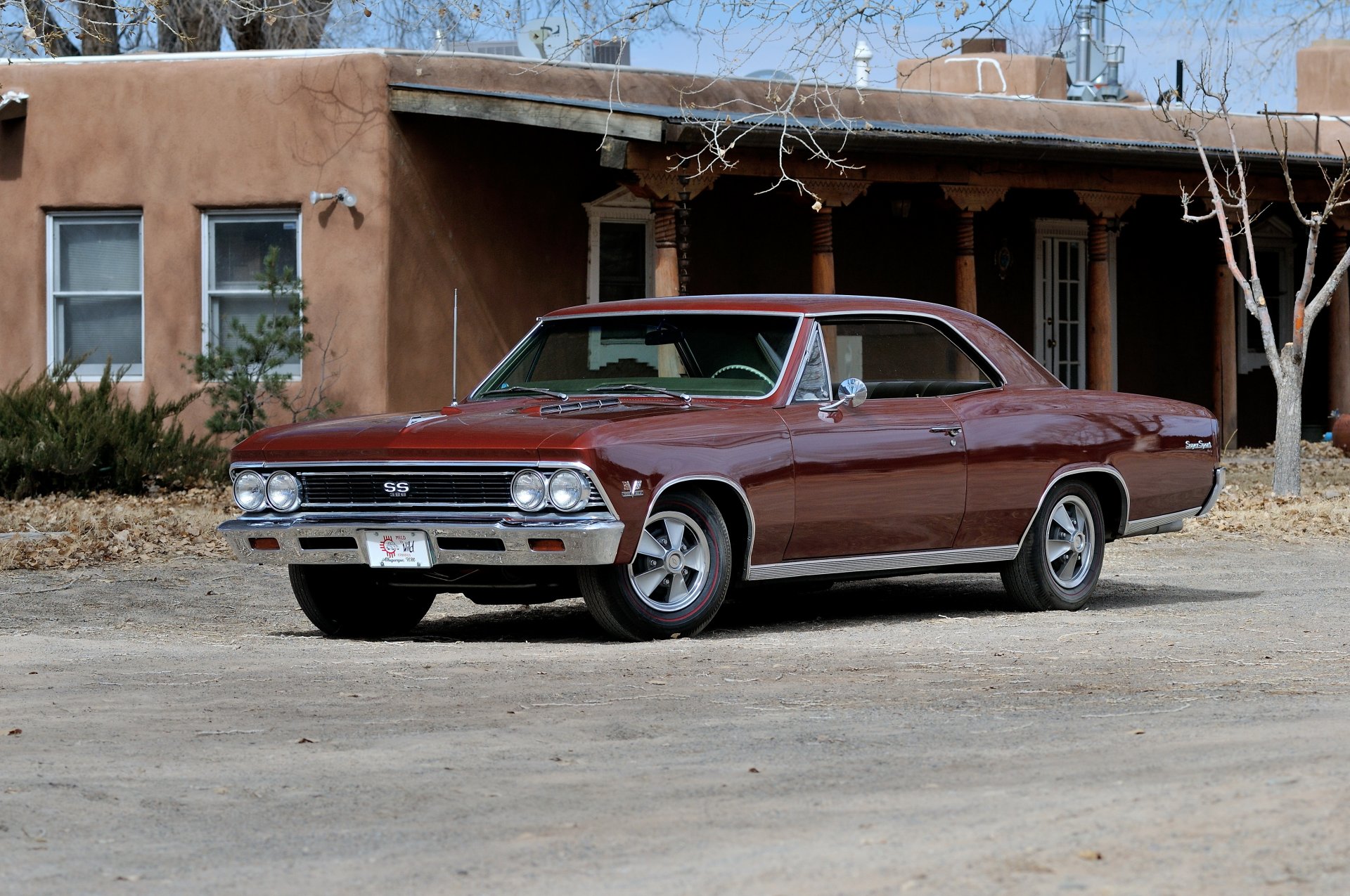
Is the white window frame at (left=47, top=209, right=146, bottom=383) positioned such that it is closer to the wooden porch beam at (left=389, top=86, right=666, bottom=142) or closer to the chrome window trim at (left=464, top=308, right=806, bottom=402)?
the wooden porch beam at (left=389, top=86, right=666, bottom=142)

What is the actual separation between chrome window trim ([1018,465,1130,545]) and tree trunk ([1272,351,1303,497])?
6724 mm

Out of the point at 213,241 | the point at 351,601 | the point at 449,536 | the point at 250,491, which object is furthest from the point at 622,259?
the point at 449,536

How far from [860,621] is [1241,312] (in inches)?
646

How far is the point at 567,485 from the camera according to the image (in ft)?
23.8

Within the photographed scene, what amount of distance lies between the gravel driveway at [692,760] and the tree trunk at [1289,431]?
7385 millimetres

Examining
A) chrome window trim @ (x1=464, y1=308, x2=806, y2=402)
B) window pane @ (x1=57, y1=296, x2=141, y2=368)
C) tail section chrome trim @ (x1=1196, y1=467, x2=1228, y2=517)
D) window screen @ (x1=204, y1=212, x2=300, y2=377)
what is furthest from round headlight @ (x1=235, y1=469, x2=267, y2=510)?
window pane @ (x1=57, y1=296, x2=141, y2=368)

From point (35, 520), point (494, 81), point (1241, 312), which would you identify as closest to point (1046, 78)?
point (1241, 312)

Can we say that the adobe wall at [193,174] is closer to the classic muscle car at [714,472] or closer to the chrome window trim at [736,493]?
the classic muscle car at [714,472]

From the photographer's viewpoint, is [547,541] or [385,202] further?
[385,202]

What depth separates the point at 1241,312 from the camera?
2381 cm

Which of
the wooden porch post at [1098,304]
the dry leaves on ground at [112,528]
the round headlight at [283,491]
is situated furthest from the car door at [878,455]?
the wooden porch post at [1098,304]

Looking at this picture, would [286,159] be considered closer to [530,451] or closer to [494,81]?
[494,81]

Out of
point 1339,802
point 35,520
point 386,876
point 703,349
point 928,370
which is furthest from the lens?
point 35,520

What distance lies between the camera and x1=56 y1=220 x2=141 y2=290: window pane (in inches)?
683
